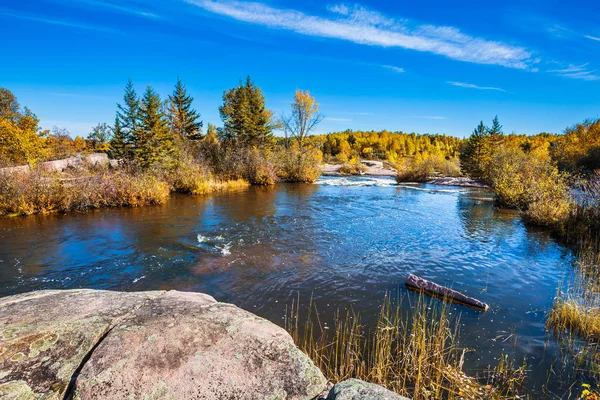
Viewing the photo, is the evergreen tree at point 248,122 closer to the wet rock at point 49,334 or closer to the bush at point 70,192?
the bush at point 70,192

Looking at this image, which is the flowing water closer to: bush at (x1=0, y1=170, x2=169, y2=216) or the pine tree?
bush at (x1=0, y1=170, x2=169, y2=216)

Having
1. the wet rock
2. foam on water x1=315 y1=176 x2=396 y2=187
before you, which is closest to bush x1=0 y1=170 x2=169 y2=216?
the wet rock

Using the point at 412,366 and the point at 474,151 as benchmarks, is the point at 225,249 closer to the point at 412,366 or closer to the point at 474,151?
the point at 412,366

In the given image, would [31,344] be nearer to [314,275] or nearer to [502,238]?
[314,275]

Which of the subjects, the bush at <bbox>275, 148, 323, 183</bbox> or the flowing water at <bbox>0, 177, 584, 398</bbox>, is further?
the bush at <bbox>275, 148, 323, 183</bbox>

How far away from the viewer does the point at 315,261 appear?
9336 mm

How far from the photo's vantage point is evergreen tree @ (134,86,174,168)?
24.3 m

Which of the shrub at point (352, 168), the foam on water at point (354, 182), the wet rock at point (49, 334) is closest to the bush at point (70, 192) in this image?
the wet rock at point (49, 334)

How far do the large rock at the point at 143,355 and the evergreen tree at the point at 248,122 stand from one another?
119 feet

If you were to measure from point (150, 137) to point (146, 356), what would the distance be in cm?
2636

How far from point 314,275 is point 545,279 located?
6364 mm

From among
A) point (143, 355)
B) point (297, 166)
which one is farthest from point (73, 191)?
point (297, 166)

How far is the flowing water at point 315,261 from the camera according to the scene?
240 inches

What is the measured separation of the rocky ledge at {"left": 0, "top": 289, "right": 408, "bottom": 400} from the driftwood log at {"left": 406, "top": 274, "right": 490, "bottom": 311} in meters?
4.64
